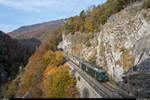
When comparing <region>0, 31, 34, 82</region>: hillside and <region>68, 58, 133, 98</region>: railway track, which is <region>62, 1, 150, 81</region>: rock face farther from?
<region>0, 31, 34, 82</region>: hillside

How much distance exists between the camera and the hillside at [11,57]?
314 ft

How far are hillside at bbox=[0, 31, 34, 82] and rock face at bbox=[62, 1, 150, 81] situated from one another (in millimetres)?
95456

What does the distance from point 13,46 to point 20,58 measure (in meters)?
20.1

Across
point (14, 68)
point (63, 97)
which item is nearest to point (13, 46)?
point (14, 68)

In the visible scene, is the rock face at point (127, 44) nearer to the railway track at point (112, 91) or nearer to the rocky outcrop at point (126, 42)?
the rocky outcrop at point (126, 42)

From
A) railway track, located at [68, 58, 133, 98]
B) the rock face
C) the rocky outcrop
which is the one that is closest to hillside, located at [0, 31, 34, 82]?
the rock face

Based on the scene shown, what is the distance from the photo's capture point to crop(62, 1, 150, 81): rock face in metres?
15.5

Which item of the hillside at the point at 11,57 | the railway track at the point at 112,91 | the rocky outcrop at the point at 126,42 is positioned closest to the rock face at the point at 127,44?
the rocky outcrop at the point at 126,42

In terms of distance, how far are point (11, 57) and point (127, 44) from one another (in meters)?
121

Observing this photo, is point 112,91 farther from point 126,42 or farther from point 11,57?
point 11,57

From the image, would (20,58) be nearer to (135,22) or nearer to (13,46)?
(13,46)

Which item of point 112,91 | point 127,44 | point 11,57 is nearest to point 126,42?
point 127,44

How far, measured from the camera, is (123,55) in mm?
18641

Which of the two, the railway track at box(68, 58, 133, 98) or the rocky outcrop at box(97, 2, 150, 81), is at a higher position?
the rocky outcrop at box(97, 2, 150, 81)
